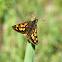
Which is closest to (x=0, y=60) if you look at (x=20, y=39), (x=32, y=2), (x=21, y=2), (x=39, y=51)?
(x=20, y=39)

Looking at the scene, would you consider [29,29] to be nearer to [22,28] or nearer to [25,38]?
[22,28]

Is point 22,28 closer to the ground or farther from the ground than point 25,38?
farther from the ground

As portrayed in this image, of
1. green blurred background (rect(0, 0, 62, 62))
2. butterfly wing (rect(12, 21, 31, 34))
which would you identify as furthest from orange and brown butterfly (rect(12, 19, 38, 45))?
green blurred background (rect(0, 0, 62, 62))

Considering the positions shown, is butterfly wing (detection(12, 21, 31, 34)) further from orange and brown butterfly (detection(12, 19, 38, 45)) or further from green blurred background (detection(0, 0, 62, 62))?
green blurred background (detection(0, 0, 62, 62))

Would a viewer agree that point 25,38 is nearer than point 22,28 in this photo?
No

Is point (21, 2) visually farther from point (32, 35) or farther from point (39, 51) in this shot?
point (32, 35)

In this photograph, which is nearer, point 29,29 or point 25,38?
point 29,29

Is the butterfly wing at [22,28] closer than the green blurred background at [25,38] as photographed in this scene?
Yes

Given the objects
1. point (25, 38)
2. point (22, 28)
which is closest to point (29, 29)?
point (22, 28)

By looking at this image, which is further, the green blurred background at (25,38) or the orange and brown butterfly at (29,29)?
the green blurred background at (25,38)

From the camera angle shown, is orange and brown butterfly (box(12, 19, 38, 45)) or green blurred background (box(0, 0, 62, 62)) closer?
orange and brown butterfly (box(12, 19, 38, 45))

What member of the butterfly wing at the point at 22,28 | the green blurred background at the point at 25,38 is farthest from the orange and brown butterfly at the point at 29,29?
the green blurred background at the point at 25,38

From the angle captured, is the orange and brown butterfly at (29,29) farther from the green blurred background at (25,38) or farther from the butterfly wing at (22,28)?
the green blurred background at (25,38)
